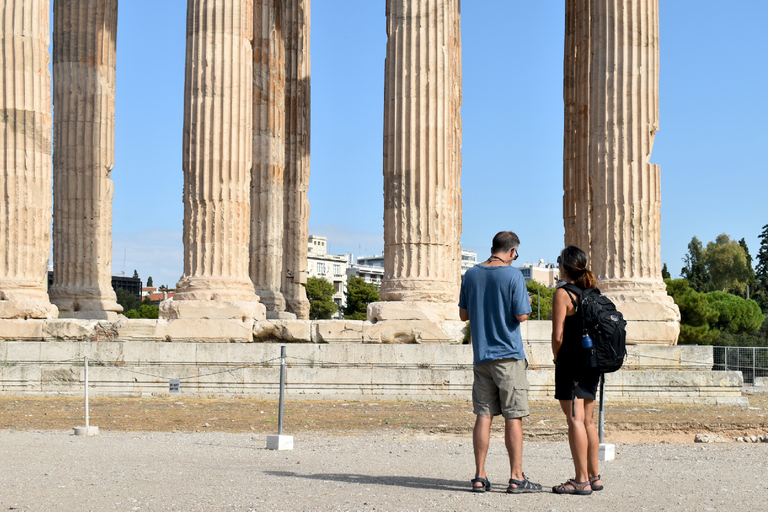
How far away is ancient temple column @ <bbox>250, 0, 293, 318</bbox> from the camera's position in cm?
3244

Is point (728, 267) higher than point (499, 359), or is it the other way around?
point (728, 267)

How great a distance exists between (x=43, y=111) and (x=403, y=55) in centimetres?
934

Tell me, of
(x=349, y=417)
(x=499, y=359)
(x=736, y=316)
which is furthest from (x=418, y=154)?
(x=736, y=316)

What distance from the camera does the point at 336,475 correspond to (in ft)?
32.3

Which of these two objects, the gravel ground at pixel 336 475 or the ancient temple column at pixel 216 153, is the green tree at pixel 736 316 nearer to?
the ancient temple column at pixel 216 153

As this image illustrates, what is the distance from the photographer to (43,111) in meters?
25.6

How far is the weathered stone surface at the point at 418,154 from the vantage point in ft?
77.6

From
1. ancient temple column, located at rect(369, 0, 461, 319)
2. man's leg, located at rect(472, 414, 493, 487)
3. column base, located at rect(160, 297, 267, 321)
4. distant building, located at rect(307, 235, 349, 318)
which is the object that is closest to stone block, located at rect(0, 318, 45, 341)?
column base, located at rect(160, 297, 267, 321)

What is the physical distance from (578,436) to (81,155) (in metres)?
23.9

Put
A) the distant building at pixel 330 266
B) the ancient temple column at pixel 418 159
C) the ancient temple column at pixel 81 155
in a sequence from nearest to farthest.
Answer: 1. the ancient temple column at pixel 418 159
2. the ancient temple column at pixel 81 155
3. the distant building at pixel 330 266

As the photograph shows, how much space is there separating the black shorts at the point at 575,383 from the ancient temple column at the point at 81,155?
2250 centimetres

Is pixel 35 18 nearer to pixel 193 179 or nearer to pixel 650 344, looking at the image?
pixel 193 179

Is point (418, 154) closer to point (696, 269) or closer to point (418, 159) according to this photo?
point (418, 159)

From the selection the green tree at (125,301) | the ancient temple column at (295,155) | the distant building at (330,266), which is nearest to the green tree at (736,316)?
the ancient temple column at (295,155)
